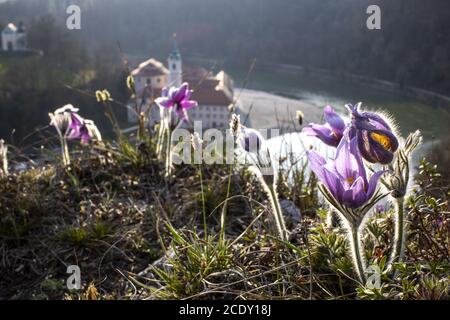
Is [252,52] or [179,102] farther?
[252,52]

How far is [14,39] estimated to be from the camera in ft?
76.2

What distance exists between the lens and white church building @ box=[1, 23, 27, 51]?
22812 mm

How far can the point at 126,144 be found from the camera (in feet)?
7.86

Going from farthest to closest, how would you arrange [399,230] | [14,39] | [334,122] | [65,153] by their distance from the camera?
[14,39], [65,153], [334,122], [399,230]

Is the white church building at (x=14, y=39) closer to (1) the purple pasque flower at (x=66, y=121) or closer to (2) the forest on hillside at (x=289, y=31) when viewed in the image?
(2) the forest on hillside at (x=289, y=31)

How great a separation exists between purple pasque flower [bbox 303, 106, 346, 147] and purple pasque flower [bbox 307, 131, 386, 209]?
27 cm

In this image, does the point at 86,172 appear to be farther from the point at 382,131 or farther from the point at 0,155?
the point at 382,131

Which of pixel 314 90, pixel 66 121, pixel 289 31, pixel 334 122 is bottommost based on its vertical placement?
pixel 314 90

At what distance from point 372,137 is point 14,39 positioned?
82.7ft

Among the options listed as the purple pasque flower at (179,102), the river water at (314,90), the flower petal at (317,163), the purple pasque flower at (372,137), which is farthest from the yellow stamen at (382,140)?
the river water at (314,90)

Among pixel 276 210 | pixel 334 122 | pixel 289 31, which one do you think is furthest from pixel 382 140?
pixel 289 31

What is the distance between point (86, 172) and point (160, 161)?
340 millimetres

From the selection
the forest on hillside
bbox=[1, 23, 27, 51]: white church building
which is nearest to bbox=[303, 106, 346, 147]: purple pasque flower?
the forest on hillside

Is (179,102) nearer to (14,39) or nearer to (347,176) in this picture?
(347,176)
